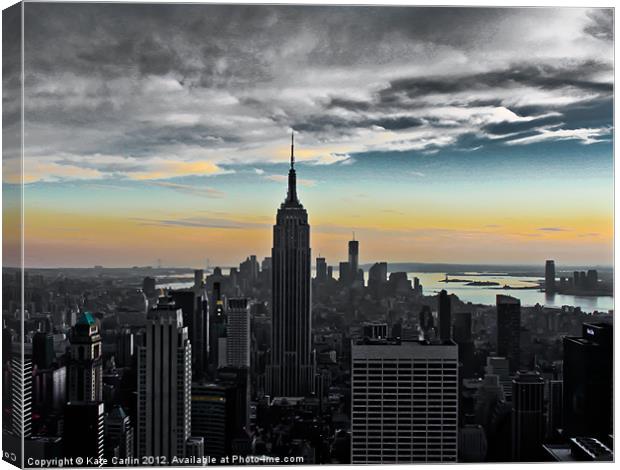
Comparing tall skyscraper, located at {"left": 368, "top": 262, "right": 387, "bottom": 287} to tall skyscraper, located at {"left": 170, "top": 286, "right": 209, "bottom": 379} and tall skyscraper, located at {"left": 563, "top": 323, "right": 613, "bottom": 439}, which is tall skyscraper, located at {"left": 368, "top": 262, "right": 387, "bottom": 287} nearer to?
tall skyscraper, located at {"left": 170, "top": 286, "right": 209, "bottom": 379}

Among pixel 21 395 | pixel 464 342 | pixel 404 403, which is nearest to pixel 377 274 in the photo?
pixel 464 342

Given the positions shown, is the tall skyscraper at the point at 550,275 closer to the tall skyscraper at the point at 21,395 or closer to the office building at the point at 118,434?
the office building at the point at 118,434

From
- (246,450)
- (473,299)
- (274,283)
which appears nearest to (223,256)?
(274,283)

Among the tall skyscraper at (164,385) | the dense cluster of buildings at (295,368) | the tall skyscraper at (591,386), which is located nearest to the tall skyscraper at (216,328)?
the dense cluster of buildings at (295,368)

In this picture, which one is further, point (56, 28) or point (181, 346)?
point (181, 346)

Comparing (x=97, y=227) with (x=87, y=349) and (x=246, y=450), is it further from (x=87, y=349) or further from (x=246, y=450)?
(x=246, y=450)

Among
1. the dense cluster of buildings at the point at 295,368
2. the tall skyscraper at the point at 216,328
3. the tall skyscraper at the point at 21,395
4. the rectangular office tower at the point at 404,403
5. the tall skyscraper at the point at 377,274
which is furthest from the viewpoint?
the tall skyscraper at the point at 377,274
